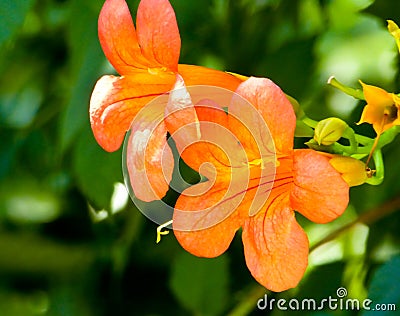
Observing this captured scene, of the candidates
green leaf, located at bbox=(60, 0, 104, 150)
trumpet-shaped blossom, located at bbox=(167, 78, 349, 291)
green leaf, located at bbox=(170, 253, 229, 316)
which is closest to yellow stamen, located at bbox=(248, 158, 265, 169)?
trumpet-shaped blossom, located at bbox=(167, 78, 349, 291)

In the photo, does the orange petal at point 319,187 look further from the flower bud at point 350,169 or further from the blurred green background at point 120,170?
the blurred green background at point 120,170

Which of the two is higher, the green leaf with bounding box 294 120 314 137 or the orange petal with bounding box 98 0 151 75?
the orange petal with bounding box 98 0 151 75

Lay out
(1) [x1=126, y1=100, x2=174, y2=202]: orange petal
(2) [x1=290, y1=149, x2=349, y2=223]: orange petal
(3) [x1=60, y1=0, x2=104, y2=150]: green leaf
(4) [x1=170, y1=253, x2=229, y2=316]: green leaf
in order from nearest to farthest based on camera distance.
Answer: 1. (2) [x1=290, y1=149, x2=349, y2=223]: orange petal
2. (1) [x1=126, y1=100, x2=174, y2=202]: orange petal
3. (3) [x1=60, y1=0, x2=104, y2=150]: green leaf
4. (4) [x1=170, y1=253, x2=229, y2=316]: green leaf

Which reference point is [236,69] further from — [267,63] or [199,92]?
[199,92]

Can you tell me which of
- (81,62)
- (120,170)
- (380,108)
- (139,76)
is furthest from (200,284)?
(380,108)

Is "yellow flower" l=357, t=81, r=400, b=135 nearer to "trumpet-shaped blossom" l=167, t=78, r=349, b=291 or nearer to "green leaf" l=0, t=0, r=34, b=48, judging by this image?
"trumpet-shaped blossom" l=167, t=78, r=349, b=291

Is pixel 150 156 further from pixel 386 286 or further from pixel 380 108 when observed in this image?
pixel 386 286
